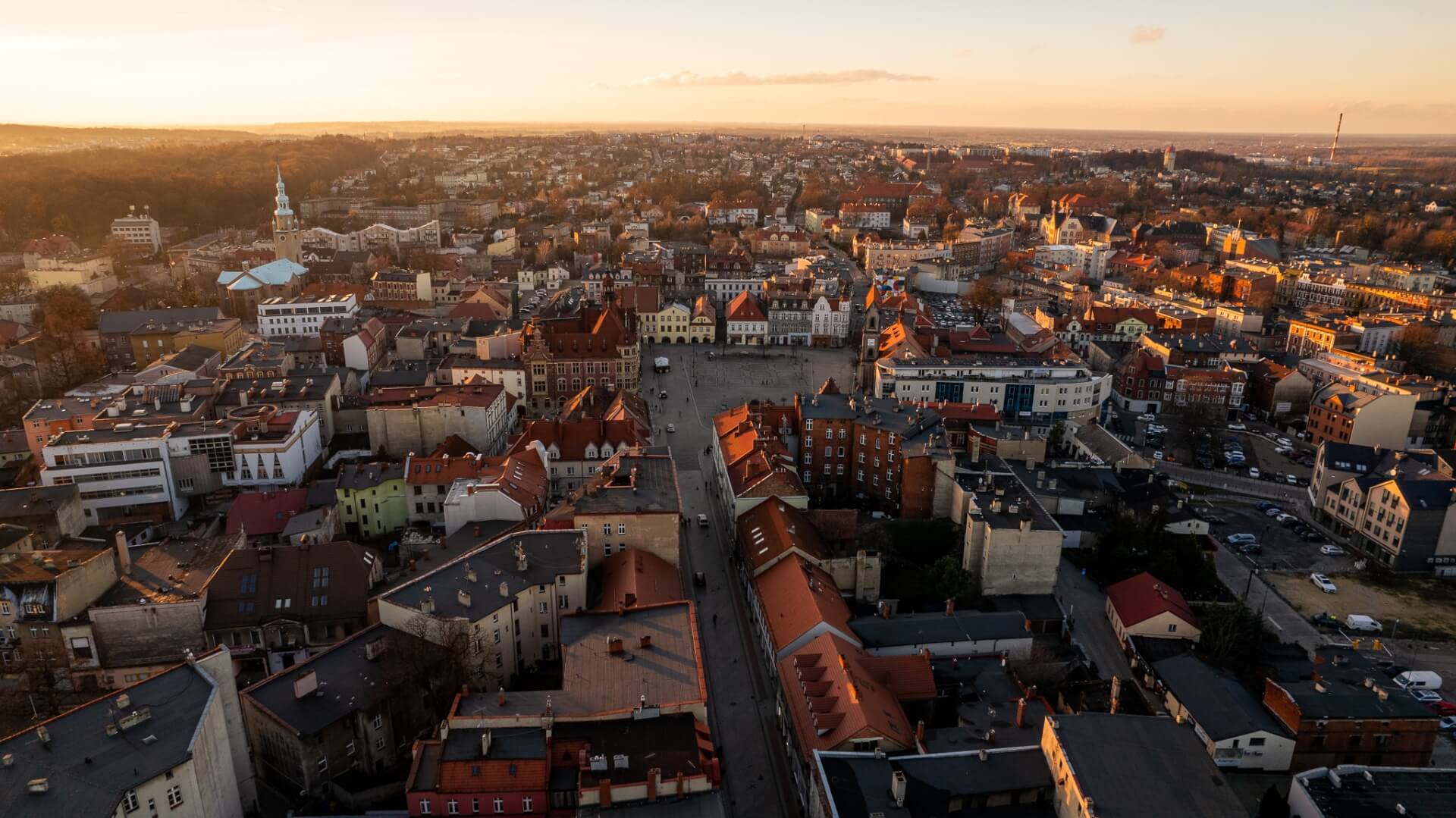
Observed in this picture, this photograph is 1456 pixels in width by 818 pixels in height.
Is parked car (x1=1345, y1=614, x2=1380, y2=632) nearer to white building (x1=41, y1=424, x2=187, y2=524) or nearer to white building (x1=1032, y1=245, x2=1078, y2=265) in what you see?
white building (x1=41, y1=424, x2=187, y2=524)

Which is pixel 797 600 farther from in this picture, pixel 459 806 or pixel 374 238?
pixel 374 238

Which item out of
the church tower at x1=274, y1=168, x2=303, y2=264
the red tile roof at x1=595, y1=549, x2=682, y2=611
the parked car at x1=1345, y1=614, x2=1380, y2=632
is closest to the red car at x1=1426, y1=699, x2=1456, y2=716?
the parked car at x1=1345, y1=614, x2=1380, y2=632

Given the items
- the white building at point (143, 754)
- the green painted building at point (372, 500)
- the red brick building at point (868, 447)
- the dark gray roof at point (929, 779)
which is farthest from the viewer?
the red brick building at point (868, 447)

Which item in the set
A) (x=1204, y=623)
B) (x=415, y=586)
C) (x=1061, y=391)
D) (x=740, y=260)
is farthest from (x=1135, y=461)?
(x=740, y=260)

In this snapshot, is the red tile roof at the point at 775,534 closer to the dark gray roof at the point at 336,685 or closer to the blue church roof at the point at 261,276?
the dark gray roof at the point at 336,685

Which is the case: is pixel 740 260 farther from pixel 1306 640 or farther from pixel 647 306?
pixel 1306 640

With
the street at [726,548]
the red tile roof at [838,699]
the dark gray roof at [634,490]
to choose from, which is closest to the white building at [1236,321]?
the street at [726,548]
